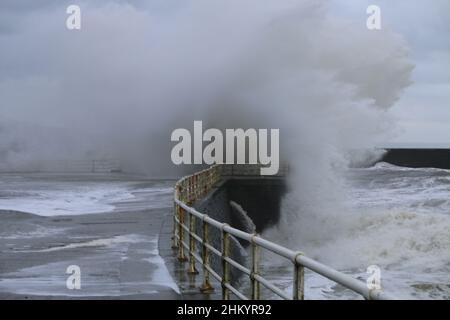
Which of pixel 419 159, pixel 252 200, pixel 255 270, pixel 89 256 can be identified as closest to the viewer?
pixel 255 270

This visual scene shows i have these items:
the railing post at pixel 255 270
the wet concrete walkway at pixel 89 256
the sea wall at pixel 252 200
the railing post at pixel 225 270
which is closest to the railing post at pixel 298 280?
the railing post at pixel 255 270

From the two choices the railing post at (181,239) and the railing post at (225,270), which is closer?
the railing post at (225,270)

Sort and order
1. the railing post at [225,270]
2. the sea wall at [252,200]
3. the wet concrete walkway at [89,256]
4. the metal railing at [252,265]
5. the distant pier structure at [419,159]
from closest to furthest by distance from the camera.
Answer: the metal railing at [252,265] < the railing post at [225,270] < the wet concrete walkway at [89,256] < the sea wall at [252,200] < the distant pier structure at [419,159]

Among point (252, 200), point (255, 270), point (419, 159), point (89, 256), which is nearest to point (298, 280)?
point (255, 270)

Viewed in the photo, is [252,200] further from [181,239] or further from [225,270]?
[225,270]

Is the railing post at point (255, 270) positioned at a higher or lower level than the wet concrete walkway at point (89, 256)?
higher

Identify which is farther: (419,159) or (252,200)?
(419,159)

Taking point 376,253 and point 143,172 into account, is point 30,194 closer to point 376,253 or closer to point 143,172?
point 376,253

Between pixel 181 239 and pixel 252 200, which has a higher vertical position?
pixel 181 239

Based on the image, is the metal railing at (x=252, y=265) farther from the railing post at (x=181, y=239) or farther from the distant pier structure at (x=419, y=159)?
the distant pier structure at (x=419, y=159)

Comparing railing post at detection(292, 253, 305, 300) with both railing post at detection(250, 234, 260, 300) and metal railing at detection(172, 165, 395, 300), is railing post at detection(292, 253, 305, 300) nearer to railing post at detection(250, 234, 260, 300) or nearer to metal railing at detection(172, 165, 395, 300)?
metal railing at detection(172, 165, 395, 300)

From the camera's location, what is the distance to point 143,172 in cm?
4566
